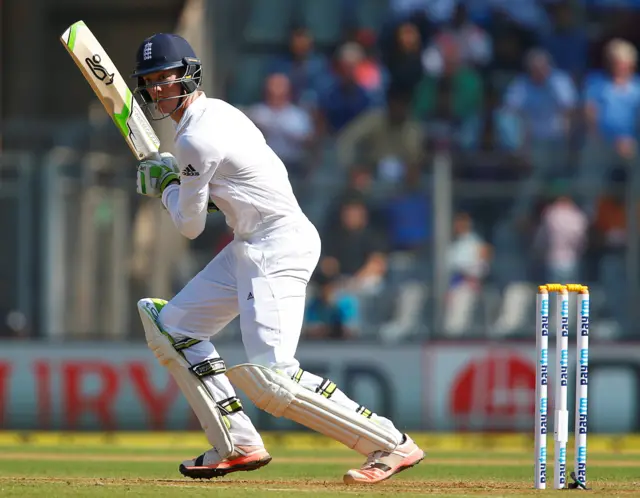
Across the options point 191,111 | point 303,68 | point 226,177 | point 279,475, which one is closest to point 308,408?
point 226,177

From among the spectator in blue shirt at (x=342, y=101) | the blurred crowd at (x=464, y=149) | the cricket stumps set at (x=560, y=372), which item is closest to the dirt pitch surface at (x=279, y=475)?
the cricket stumps set at (x=560, y=372)

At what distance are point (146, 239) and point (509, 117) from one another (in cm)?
384

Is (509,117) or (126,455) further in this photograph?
(509,117)

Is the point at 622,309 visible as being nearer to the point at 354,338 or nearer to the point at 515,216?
the point at 515,216

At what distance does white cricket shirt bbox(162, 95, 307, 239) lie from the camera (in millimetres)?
6062

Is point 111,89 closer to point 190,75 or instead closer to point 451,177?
point 190,75

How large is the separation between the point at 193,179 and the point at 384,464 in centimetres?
160

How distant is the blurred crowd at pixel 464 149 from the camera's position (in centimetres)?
1138

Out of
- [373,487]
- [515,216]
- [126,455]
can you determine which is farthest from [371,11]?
[373,487]

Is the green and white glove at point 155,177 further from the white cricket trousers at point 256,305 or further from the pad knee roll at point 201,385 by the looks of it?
the pad knee roll at point 201,385

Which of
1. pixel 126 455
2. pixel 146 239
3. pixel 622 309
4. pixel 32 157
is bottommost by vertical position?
pixel 126 455

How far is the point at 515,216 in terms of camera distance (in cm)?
1159

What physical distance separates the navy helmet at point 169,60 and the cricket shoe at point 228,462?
5.58 feet

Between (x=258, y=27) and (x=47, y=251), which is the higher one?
(x=258, y=27)
